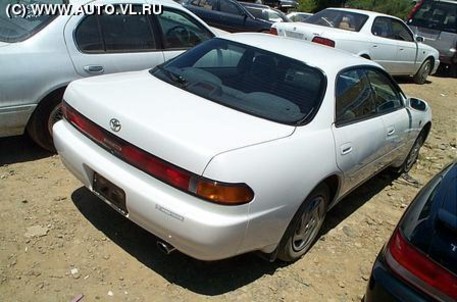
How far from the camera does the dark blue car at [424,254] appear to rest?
78.4 inches

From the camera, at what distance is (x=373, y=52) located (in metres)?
8.69

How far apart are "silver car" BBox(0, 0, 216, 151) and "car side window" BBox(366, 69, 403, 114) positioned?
6.93 feet

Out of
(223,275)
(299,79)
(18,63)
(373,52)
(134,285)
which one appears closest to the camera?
(134,285)

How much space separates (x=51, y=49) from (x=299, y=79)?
7.15ft

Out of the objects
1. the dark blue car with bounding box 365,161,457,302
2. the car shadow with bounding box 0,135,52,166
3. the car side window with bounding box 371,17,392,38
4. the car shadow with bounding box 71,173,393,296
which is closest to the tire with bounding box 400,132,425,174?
the car shadow with bounding box 71,173,393,296

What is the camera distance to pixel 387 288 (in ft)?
7.19

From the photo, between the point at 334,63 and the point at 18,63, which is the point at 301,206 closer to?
the point at 334,63

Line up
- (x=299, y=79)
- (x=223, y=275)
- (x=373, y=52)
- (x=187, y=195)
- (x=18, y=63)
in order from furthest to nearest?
(x=373, y=52), (x=18, y=63), (x=299, y=79), (x=223, y=275), (x=187, y=195)

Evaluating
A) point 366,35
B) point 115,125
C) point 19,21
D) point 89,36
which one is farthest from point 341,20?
point 115,125

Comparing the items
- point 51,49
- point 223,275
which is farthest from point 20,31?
point 223,275

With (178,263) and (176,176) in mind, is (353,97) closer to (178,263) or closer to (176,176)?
(176,176)

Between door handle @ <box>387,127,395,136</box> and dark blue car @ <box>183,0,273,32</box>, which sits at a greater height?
door handle @ <box>387,127,395,136</box>

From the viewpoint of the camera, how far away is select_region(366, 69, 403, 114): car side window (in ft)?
13.0

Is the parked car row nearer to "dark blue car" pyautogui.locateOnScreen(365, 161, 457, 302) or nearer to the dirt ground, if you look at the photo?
"dark blue car" pyautogui.locateOnScreen(365, 161, 457, 302)
